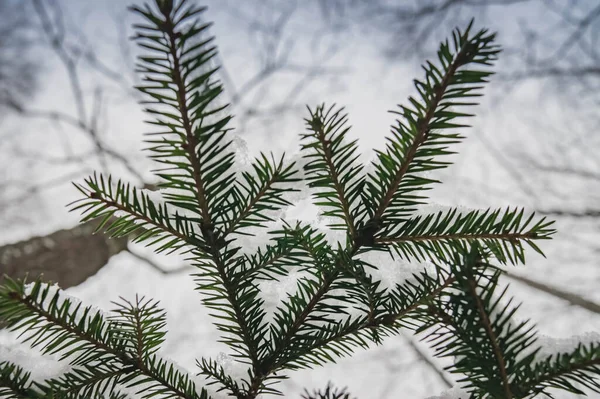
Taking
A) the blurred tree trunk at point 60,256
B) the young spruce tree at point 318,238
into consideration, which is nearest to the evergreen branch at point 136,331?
the young spruce tree at point 318,238

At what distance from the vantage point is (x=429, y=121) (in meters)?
0.49

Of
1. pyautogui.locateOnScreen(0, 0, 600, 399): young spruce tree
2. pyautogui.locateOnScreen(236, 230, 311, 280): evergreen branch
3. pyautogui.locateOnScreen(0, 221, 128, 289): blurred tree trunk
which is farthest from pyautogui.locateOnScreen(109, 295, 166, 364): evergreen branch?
pyautogui.locateOnScreen(0, 221, 128, 289): blurred tree trunk

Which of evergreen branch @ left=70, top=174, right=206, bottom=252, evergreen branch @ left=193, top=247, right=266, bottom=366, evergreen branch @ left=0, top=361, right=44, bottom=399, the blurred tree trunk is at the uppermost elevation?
the blurred tree trunk

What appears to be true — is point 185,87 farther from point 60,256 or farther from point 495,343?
point 60,256

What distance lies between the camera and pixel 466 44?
441 mm

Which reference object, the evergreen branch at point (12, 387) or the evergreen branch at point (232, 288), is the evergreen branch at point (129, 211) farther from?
the evergreen branch at point (12, 387)

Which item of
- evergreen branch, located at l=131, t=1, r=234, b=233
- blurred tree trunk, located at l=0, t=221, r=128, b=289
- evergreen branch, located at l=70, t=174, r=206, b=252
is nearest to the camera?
evergreen branch, located at l=131, t=1, r=234, b=233

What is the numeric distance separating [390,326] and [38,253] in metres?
2.50

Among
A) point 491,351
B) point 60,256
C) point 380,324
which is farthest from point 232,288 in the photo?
point 60,256

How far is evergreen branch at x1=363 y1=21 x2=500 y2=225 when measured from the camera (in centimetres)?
45

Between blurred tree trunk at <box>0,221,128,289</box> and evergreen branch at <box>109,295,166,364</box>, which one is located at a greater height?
blurred tree trunk at <box>0,221,128,289</box>

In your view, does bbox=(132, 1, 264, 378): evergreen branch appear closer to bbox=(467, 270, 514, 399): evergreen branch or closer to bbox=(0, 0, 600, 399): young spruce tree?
bbox=(0, 0, 600, 399): young spruce tree

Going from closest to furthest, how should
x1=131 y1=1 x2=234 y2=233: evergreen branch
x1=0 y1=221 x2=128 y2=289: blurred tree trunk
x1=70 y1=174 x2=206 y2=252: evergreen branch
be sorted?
x1=131 y1=1 x2=234 y2=233: evergreen branch < x1=70 y1=174 x2=206 y2=252: evergreen branch < x1=0 y1=221 x2=128 y2=289: blurred tree trunk

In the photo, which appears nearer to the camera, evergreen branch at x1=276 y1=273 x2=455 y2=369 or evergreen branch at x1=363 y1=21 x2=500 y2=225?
evergreen branch at x1=363 y1=21 x2=500 y2=225
